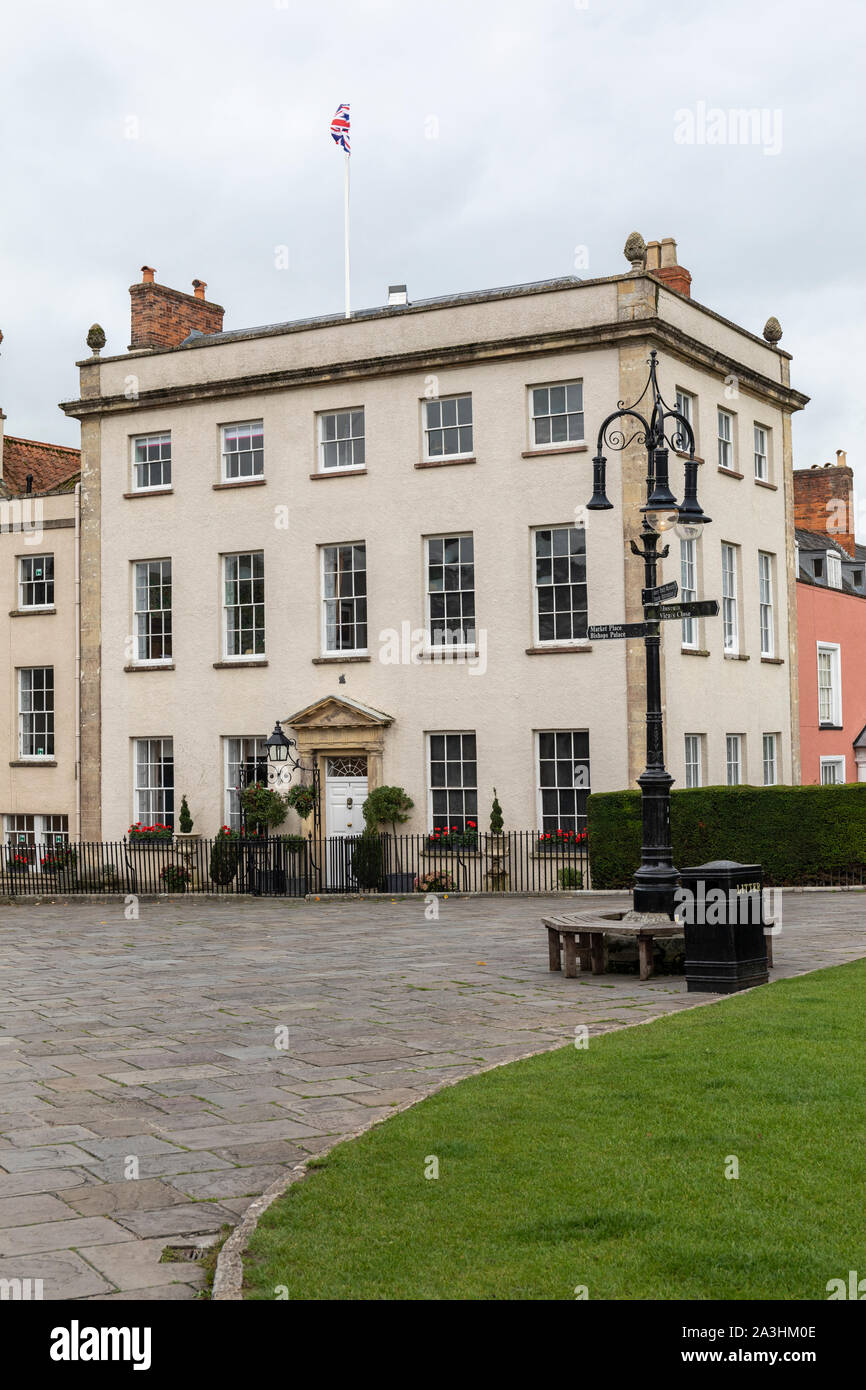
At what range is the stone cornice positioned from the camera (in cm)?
2670

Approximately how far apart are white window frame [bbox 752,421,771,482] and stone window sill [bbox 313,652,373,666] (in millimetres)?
10522

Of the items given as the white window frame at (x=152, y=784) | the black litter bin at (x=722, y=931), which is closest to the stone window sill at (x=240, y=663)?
the white window frame at (x=152, y=784)

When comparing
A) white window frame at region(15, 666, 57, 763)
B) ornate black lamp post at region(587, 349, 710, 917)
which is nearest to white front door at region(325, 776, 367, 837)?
white window frame at region(15, 666, 57, 763)

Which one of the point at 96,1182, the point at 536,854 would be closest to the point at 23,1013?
the point at 96,1182

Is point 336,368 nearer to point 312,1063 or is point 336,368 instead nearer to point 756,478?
point 756,478

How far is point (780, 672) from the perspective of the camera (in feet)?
106

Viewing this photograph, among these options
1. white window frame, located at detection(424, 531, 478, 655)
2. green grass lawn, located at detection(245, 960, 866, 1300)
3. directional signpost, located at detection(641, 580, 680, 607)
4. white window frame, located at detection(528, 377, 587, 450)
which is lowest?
green grass lawn, located at detection(245, 960, 866, 1300)

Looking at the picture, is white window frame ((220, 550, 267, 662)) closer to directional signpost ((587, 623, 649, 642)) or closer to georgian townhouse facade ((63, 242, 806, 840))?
georgian townhouse facade ((63, 242, 806, 840))

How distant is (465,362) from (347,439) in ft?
10.6

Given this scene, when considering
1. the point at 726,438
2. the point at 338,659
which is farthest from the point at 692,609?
the point at 726,438

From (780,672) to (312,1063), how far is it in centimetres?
2418

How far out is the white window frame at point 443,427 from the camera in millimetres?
28125

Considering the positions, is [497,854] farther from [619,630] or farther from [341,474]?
[619,630]

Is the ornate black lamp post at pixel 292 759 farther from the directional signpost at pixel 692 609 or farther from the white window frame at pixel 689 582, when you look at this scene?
the directional signpost at pixel 692 609
